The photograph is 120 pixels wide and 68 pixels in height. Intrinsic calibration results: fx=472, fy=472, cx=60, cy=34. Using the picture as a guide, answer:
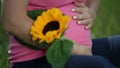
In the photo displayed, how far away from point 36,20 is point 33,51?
0.54ft

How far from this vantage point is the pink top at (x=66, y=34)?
2.02 m

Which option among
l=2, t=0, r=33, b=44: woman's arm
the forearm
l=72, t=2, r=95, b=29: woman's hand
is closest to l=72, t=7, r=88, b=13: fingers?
l=72, t=2, r=95, b=29: woman's hand

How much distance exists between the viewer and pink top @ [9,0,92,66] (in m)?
2.02

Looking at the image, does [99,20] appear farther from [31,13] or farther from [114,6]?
[31,13]

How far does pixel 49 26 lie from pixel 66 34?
6.2 inches

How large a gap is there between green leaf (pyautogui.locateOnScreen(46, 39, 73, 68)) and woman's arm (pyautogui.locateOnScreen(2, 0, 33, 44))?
0.35ft

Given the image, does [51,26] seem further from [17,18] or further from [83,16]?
[83,16]

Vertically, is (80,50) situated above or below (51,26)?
below

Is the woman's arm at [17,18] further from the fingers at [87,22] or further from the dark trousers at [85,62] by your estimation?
the fingers at [87,22]

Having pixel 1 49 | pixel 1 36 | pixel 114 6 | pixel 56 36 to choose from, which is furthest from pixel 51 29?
pixel 114 6

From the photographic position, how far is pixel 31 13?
2.02 m

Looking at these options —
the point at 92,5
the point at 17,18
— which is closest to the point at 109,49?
the point at 92,5

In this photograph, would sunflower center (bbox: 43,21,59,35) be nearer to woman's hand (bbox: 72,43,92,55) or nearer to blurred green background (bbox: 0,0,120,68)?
woman's hand (bbox: 72,43,92,55)

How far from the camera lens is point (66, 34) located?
6.73 feet
